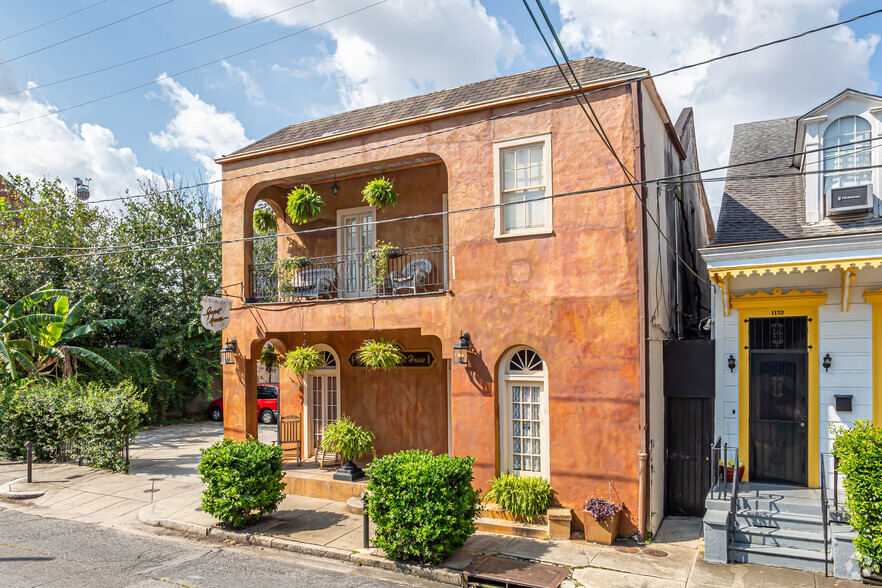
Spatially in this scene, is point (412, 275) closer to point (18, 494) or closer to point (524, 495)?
point (524, 495)

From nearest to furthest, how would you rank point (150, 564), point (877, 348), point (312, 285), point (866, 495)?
point (866, 495)
point (150, 564)
point (877, 348)
point (312, 285)

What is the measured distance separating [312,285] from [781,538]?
993cm

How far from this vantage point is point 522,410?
35.7ft

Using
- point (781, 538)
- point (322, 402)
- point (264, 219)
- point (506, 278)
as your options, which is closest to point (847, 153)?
point (506, 278)

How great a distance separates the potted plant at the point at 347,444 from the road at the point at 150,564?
2.78 m

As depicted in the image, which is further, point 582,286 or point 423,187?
point 423,187

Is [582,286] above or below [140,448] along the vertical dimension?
above

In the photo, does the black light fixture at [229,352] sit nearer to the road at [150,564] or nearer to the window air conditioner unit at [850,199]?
the road at [150,564]

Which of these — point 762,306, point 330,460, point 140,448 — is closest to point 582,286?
point 762,306

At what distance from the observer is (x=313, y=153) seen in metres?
13.0

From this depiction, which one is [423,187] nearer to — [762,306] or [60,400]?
[762,306]

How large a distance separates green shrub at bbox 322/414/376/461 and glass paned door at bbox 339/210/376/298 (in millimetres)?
3177

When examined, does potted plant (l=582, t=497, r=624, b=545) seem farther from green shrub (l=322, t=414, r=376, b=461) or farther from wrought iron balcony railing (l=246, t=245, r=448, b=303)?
Result: wrought iron balcony railing (l=246, t=245, r=448, b=303)

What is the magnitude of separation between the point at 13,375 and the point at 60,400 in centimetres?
305
